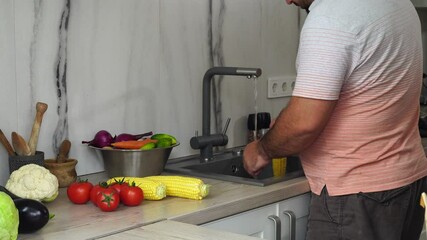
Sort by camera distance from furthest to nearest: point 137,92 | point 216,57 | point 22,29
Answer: point 216,57 → point 137,92 → point 22,29

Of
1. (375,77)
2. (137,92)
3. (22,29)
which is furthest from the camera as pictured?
(137,92)

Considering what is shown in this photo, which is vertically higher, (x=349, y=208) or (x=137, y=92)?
(x=137, y=92)

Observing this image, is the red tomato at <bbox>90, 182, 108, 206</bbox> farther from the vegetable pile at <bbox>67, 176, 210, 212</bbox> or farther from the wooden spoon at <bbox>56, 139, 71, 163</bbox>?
the wooden spoon at <bbox>56, 139, 71, 163</bbox>

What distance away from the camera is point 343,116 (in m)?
1.79

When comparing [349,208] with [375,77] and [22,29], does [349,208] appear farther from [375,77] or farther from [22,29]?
[22,29]

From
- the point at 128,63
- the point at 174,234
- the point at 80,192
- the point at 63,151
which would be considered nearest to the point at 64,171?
the point at 63,151

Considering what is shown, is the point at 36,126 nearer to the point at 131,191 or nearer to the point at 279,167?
the point at 131,191

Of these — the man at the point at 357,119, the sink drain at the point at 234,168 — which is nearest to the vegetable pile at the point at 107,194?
the man at the point at 357,119

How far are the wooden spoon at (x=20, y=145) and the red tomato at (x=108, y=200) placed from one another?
0.30m

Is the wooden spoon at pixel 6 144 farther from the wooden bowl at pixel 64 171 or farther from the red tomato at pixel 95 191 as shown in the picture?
the red tomato at pixel 95 191

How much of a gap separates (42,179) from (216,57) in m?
1.04

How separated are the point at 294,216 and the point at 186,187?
0.37m

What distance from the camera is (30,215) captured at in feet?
4.99

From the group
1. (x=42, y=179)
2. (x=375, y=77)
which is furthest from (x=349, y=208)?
(x=42, y=179)
